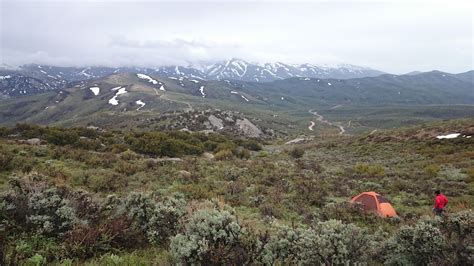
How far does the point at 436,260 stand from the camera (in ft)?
18.7

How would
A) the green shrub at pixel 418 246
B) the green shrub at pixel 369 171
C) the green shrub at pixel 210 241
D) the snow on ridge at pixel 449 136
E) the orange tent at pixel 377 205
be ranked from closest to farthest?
the green shrub at pixel 210 241
the green shrub at pixel 418 246
the orange tent at pixel 377 205
the green shrub at pixel 369 171
the snow on ridge at pixel 449 136

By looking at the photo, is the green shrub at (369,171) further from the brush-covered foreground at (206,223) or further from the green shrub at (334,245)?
the green shrub at (334,245)

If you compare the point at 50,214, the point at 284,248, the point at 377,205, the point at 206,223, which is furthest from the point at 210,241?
the point at 377,205

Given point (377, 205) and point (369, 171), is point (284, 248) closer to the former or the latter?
point (377, 205)

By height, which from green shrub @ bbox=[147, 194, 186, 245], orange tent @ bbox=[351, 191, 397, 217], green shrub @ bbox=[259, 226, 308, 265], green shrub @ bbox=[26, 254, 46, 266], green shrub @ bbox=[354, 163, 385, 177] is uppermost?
green shrub @ bbox=[259, 226, 308, 265]

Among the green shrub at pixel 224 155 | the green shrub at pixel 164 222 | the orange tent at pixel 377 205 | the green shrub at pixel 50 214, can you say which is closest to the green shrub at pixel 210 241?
the green shrub at pixel 164 222

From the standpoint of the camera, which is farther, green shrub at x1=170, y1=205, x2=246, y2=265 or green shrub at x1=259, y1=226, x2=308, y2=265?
green shrub at x1=259, y1=226, x2=308, y2=265

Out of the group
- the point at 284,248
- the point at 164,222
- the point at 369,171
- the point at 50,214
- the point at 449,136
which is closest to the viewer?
the point at 284,248

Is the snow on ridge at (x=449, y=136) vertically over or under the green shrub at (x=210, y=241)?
under

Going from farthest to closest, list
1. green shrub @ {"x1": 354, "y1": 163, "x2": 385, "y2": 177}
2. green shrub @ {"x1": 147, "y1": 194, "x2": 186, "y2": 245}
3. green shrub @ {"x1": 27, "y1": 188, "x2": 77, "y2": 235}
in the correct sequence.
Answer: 1. green shrub @ {"x1": 354, "y1": 163, "x2": 385, "y2": 177}
2. green shrub @ {"x1": 147, "y1": 194, "x2": 186, "y2": 245}
3. green shrub @ {"x1": 27, "y1": 188, "x2": 77, "y2": 235}

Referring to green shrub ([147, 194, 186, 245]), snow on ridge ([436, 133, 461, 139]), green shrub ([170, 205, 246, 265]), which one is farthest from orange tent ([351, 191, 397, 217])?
snow on ridge ([436, 133, 461, 139])

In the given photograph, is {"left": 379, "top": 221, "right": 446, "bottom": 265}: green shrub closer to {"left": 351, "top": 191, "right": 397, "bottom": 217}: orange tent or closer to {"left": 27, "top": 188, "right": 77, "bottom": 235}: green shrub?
{"left": 27, "top": 188, "right": 77, "bottom": 235}: green shrub

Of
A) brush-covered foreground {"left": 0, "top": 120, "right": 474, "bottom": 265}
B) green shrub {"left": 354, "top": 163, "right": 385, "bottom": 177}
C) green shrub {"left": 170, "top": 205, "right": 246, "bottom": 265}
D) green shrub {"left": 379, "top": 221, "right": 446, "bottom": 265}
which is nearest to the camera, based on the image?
green shrub {"left": 170, "top": 205, "right": 246, "bottom": 265}

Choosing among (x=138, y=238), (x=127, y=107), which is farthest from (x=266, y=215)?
(x=127, y=107)
